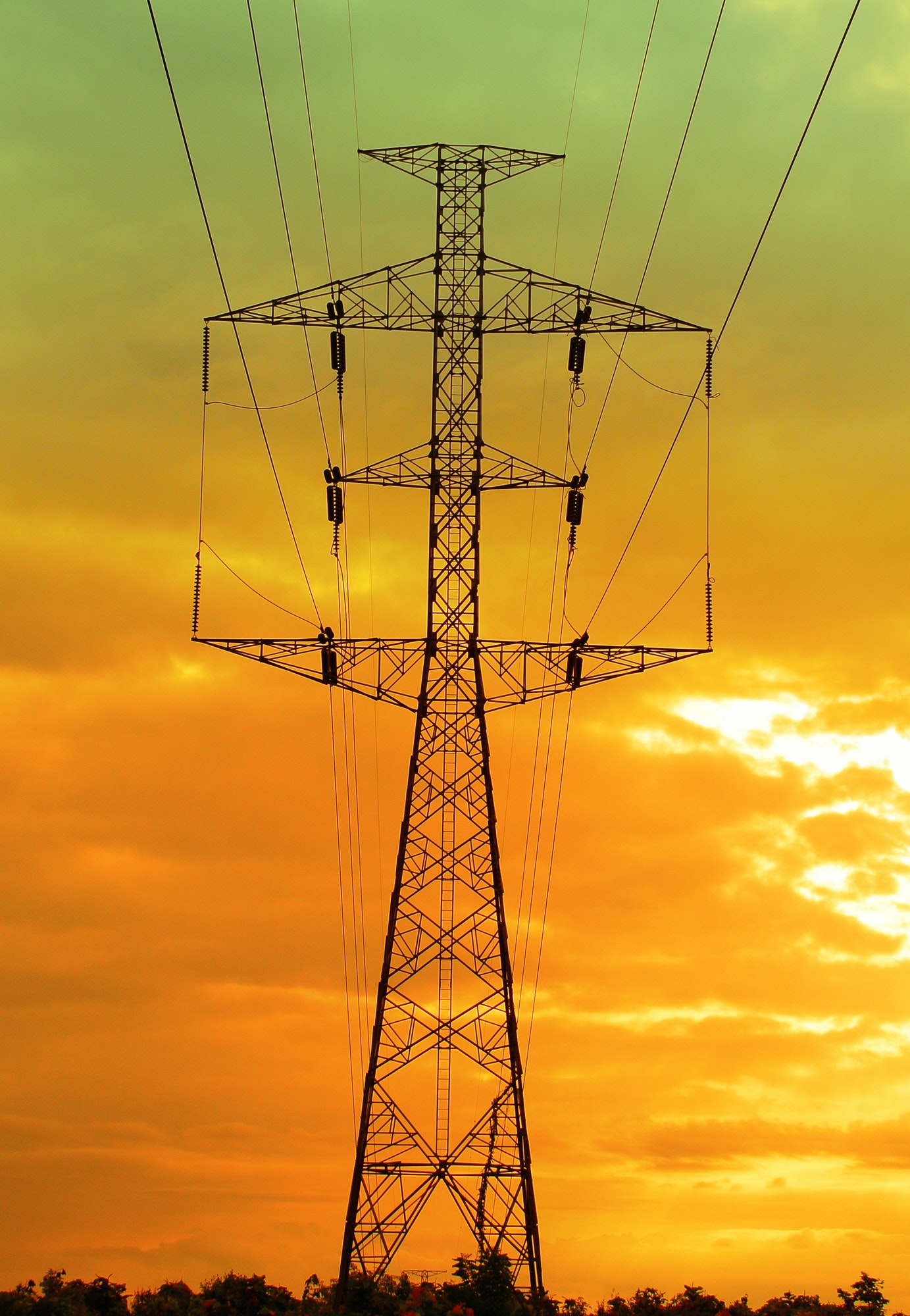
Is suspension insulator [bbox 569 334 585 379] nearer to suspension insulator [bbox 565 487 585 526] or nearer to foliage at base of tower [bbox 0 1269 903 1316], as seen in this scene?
suspension insulator [bbox 565 487 585 526]

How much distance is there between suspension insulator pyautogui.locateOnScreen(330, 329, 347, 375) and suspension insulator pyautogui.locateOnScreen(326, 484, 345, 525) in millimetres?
4214

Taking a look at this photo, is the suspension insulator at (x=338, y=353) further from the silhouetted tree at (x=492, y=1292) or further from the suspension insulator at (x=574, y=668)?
the silhouetted tree at (x=492, y=1292)

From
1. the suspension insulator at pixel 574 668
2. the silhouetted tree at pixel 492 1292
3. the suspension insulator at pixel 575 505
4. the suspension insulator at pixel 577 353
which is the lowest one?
the silhouetted tree at pixel 492 1292

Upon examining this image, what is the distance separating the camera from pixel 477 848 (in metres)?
49.3

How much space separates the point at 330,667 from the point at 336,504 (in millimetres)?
5342

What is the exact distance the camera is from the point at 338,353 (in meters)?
51.9

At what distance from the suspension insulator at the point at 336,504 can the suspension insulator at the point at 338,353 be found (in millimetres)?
4214

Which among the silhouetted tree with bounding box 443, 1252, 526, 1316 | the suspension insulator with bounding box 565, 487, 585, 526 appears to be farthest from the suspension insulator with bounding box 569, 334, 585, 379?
the silhouetted tree with bounding box 443, 1252, 526, 1316

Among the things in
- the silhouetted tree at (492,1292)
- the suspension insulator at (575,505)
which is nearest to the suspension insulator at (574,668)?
the suspension insulator at (575,505)

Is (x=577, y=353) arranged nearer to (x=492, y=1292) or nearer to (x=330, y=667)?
(x=330, y=667)

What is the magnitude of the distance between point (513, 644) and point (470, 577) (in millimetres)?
3060

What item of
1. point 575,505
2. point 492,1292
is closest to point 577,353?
point 575,505

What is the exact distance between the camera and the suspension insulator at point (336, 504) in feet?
167

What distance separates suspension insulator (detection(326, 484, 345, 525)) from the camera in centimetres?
5100
